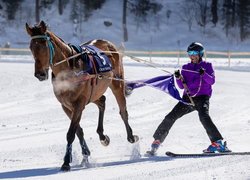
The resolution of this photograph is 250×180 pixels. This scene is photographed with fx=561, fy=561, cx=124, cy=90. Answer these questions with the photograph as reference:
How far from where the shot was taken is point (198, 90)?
858 centimetres

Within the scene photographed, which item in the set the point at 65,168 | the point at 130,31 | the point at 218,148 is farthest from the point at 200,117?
the point at 130,31

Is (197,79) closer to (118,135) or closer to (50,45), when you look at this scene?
(50,45)

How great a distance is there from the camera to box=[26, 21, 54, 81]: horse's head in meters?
7.24

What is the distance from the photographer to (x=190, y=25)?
55188 millimetres

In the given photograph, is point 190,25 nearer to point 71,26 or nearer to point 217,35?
point 217,35

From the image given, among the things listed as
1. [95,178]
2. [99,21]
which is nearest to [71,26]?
[99,21]

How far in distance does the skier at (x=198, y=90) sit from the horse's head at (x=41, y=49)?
85.5 inches

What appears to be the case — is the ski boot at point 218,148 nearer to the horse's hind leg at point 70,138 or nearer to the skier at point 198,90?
the skier at point 198,90

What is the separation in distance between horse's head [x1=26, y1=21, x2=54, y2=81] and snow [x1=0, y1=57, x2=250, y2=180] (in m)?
1.31

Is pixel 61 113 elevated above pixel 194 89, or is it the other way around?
pixel 194 89

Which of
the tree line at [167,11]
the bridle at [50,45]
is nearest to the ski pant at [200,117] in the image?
the bridle at [50,45]

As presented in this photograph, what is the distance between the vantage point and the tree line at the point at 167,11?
54.1 metres

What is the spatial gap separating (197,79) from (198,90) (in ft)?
0.56

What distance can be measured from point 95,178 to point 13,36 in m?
46.4
